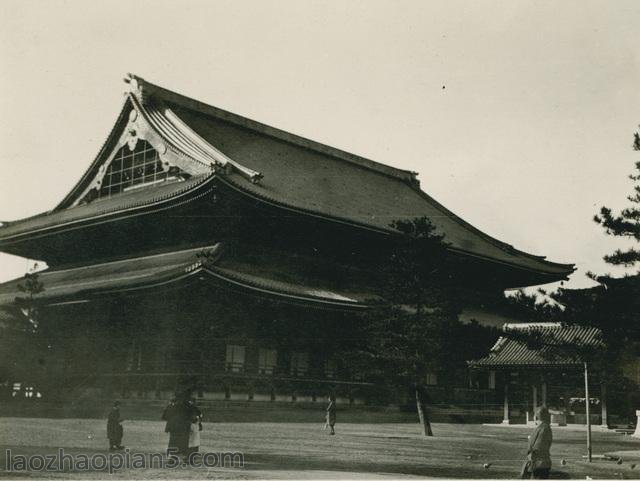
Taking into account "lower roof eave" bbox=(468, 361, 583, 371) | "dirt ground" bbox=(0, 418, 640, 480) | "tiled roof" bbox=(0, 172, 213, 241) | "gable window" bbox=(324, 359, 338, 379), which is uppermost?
"tiled roof" bbox=(0, 172, 213, 241)

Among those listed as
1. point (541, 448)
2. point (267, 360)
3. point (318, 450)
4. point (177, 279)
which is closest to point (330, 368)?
point (267, 360)

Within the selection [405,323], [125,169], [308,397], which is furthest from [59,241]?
[405,323]

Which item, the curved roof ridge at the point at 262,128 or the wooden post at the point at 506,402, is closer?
the curved roof ridge at the point at 262,128

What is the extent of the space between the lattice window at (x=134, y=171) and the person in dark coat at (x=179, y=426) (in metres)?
12.8

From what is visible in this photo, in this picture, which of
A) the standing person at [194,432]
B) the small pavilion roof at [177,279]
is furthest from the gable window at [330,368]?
the standing person at [194,432]

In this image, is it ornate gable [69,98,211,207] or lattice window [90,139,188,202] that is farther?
lattice window [90,139,188,202]

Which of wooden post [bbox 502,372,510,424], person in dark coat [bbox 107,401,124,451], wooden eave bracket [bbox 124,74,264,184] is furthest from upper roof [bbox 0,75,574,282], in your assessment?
person in dark coat [bbox 107,401,124,451]

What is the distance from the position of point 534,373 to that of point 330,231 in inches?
346

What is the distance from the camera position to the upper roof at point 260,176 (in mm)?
23203

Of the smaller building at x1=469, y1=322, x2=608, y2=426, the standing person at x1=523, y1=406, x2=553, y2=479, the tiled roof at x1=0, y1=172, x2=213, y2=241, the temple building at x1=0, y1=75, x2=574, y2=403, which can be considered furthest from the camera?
the smaller building at x1=469, y1=322, x2=608, y2=426

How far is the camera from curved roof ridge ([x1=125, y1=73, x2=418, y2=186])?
25822 millimetres

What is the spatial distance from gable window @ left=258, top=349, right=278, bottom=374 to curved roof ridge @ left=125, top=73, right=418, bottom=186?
10.1 metres

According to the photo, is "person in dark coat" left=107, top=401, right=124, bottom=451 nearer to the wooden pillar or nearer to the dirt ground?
the dirt ground

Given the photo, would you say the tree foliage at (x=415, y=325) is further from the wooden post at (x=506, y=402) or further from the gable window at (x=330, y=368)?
the wooden post at (x=506, y=402)
